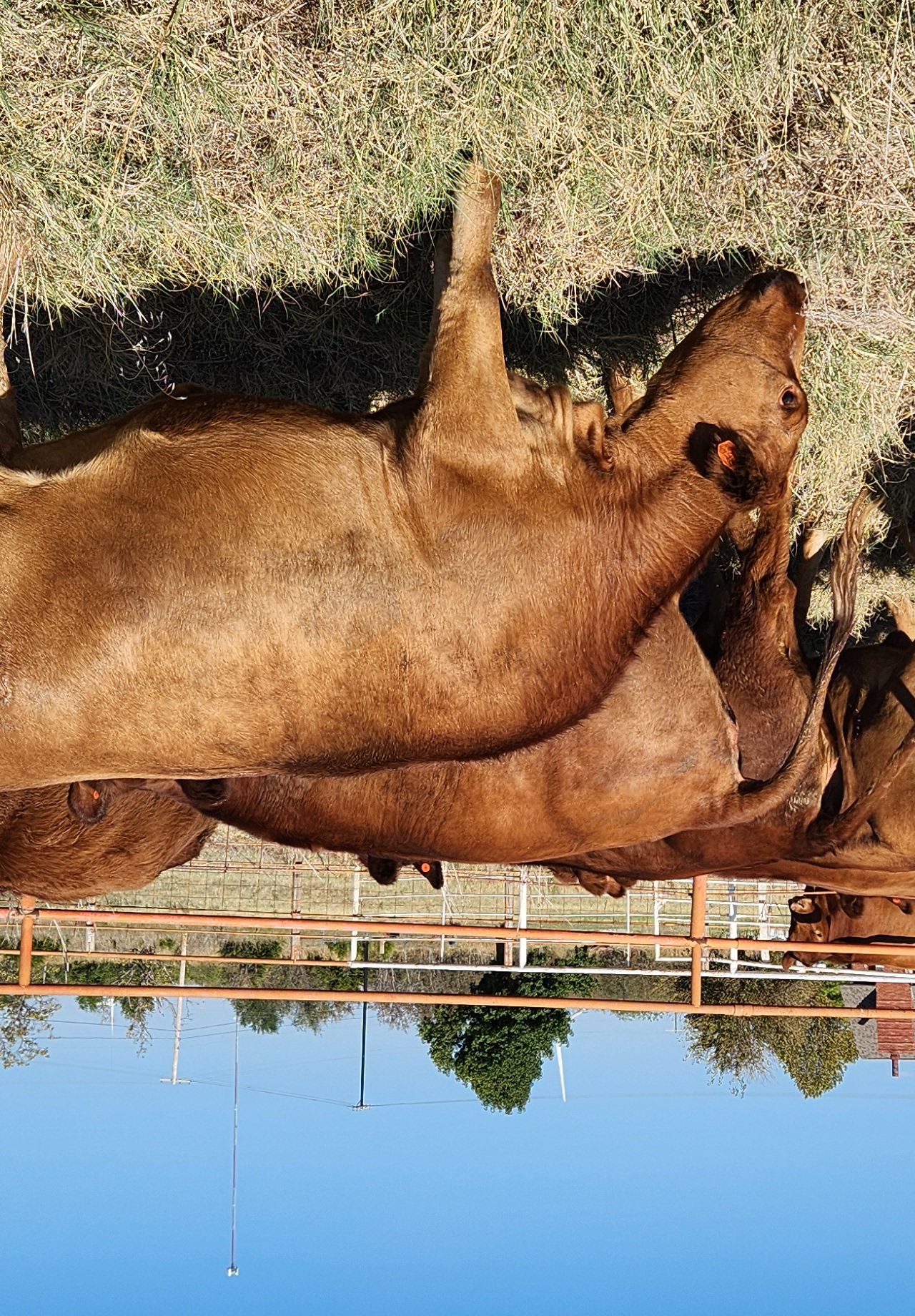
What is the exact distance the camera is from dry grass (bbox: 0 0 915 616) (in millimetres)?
3822

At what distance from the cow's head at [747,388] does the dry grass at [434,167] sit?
0.56 meters

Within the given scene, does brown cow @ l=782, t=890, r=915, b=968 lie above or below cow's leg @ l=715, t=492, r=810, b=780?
below

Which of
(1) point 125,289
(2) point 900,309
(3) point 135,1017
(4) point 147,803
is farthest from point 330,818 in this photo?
(3) point 135,1017

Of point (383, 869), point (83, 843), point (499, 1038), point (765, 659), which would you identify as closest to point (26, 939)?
point (83, 843)

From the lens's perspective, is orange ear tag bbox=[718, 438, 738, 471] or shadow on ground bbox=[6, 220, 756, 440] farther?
shadow on ground bbox=[6, 220, 756, 440]

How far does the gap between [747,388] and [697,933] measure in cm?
324

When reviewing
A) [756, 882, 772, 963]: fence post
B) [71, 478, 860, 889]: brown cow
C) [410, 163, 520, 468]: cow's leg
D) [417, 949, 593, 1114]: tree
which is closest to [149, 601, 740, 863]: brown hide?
[71, 478, 860, 889]: brown cow

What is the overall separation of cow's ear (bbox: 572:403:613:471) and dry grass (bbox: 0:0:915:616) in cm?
98

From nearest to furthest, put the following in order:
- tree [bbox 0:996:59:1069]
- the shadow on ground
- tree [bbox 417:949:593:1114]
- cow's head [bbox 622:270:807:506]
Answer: cow's head [bbox 622:270:807:506] → the shadow on ground → tree [bbox 417:949:593:1114] → tree [bbox 0:996:59:1069]

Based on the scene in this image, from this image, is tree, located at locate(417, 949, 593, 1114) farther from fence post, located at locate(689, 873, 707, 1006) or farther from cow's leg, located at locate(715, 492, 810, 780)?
cow's leg, located at locate(715, 492, 810, 780)

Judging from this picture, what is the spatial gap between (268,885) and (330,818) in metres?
8.55

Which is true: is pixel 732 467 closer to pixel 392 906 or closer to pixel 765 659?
pixel 765 659

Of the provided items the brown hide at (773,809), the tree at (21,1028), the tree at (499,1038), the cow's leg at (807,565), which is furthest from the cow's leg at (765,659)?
the tree at (21,1028)

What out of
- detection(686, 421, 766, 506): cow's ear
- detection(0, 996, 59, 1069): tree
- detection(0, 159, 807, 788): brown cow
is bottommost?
detection(0, 996, 59, 1069): tree
